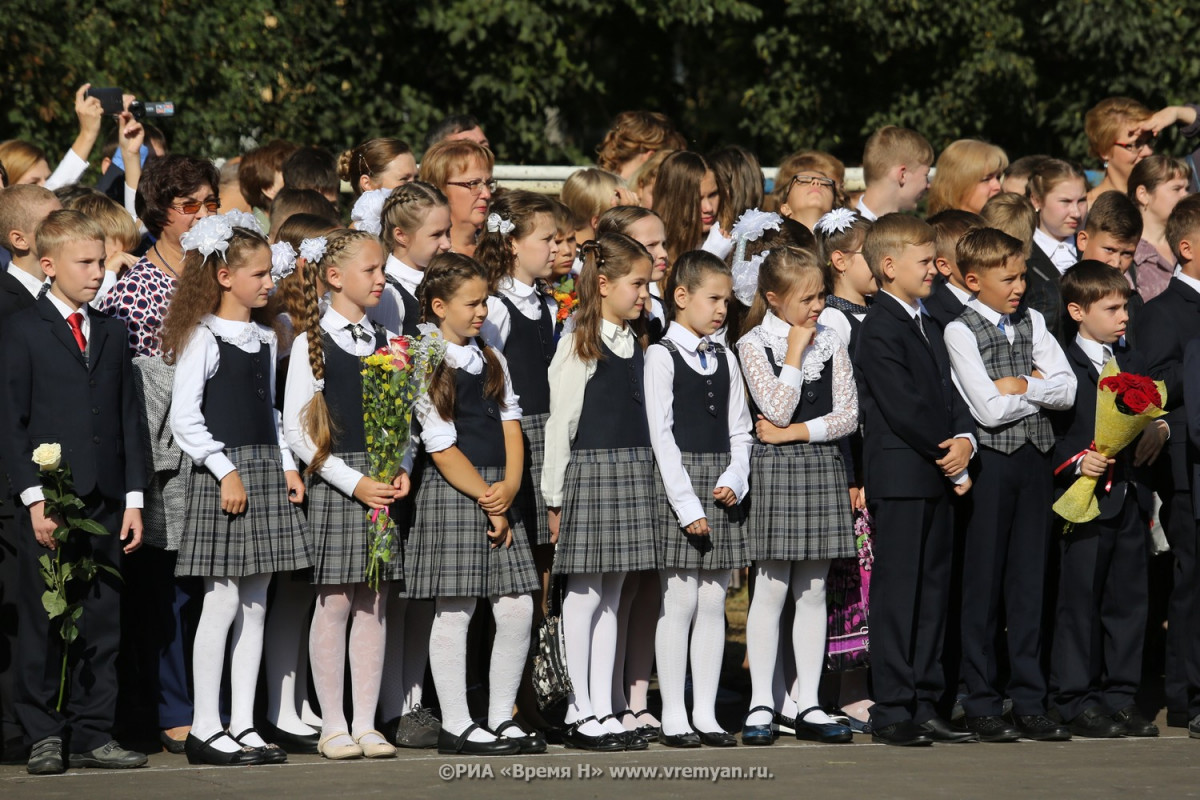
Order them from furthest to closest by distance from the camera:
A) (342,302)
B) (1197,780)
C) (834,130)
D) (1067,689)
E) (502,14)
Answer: (834,130), (502,14), (1067,689), (342,302), (1197,780)

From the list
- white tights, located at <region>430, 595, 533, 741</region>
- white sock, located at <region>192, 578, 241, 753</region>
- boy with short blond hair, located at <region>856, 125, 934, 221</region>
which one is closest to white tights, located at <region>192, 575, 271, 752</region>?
white sock, located at <region>192, 578, 241, 753</region>

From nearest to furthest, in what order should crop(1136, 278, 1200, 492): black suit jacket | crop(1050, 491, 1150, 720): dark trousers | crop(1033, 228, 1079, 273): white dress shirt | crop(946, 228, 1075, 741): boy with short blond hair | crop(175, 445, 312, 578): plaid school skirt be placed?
crop(175, 445, 312, 578): plaid school skirt → crop(946, 228, 1075, 741): boy with short blond hair → crop(1050, 491, 1150, 720): dark trousers → crop(1136, 278, 1200, 492): black suit jacket → crop(1033, 228, 1079, 273): white dress shirt

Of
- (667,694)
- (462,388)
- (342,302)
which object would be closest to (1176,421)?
(667,694)

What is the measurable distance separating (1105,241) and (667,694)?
312cm

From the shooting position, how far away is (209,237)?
21.8 feet

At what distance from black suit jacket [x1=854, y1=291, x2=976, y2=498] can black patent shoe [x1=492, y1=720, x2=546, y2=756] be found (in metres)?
1.74

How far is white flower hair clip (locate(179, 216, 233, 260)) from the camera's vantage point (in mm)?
6625

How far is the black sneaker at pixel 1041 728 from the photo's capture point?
23.2 feet

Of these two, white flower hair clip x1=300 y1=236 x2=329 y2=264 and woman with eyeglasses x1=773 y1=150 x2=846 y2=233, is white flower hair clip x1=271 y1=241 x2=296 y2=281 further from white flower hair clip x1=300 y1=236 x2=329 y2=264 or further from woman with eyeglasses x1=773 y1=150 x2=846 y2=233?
woman with eyeglasses x1=773 y1=150 x2=846 y2=233

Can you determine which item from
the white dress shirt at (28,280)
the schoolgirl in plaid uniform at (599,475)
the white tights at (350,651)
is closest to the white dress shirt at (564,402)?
the schoolgirl in plaid uniform at (599,475)

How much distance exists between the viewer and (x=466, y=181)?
790 cm

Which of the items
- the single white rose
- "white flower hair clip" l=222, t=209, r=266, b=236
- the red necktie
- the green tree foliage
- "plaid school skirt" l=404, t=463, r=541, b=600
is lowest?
"plaid school skirt" l=404, t=463, r=541, b=600

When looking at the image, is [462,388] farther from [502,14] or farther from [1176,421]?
Answer: [502,14]

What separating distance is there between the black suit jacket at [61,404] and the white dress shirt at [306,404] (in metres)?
0.62
